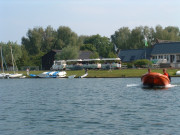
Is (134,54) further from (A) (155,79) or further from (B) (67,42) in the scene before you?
(A) (155,79)

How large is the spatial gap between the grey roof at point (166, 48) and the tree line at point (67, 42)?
1688 centimetres

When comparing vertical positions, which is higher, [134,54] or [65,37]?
[65,37]

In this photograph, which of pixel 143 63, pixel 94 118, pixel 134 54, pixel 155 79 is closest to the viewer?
pixel 94 118

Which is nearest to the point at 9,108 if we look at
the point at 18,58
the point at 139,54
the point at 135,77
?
Result: the point at 135,77

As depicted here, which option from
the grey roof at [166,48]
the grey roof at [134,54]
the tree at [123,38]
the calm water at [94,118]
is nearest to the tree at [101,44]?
the tree at [123,38]

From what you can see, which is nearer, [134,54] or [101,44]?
[134,54]

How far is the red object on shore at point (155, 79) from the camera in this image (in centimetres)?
4282

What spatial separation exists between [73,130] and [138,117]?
17.2 feet

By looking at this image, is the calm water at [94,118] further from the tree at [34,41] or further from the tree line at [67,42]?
the tree at [34,41]

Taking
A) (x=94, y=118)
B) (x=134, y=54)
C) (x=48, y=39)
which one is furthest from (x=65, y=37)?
(x=94, y=118)

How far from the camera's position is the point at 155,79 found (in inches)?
1700

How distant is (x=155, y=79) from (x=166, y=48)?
5626 centimetres

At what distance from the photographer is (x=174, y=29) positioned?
130m

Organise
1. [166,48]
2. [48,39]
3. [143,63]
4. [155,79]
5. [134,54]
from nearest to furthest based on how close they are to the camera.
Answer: [155,79] < [143,63] < [166,48] < [134,54] < [48,39]
